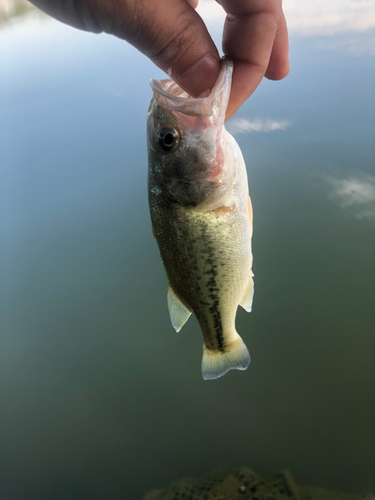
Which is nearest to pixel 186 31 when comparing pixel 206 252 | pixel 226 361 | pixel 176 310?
pixel 206 252

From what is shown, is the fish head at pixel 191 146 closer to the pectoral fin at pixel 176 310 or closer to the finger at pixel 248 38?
the finger at pixel 248 38

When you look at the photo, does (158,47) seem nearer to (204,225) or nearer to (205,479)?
(204,225)

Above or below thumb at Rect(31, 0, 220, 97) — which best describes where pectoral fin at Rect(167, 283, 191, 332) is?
below

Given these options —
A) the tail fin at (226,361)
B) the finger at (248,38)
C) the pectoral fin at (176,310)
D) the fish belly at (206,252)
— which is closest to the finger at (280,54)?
the finger at (248,38)

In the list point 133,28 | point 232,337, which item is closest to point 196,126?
point 133,28

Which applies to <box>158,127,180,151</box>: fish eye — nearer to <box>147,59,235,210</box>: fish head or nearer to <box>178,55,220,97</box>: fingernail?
<box>147,59,235,210</box>: fish head

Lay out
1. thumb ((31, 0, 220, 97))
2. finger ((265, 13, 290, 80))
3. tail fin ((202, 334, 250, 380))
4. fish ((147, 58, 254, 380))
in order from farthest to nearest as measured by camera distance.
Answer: tail fin ((202, 334, 250, 380)) → finger ((265, 13, 290, 80)) → fish ((147, 58, 254, 380)) → thumb ((31, 0, 220, 97))

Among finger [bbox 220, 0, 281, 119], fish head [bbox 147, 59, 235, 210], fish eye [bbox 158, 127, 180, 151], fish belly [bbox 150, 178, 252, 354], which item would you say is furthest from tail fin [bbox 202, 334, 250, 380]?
finger [bbox 220, 0, 281, 119]
